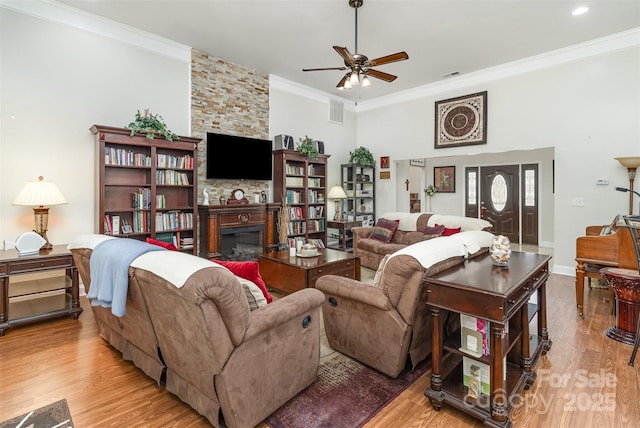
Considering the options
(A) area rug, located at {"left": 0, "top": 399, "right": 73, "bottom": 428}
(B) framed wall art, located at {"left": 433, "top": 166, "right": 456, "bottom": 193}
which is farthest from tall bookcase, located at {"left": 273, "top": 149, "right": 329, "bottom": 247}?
(A) area rug, located at {"left": 0, "top": 399, "right": 73, "bottom": 428}

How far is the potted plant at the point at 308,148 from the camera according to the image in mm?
6102

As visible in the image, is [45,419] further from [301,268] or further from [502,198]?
[502,198]

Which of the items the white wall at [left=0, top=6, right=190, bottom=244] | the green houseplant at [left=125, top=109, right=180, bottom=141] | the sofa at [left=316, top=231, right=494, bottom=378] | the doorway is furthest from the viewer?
the doorway

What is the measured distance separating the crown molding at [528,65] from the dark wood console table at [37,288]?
6.37m

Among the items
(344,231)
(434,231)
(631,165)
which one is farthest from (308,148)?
(631,165)

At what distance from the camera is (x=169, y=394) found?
212 cm

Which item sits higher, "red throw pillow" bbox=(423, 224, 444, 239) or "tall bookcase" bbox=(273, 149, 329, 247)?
"tall bookcase" bbox=(273, 149, 329, 247)

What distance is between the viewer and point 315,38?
4578 mm

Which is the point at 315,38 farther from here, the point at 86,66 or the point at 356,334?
the point at 356,334

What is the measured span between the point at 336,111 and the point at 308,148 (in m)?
1.65

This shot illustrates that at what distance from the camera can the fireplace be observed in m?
5.06

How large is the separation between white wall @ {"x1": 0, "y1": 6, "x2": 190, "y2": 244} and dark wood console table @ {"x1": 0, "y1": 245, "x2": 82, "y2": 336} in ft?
2.35

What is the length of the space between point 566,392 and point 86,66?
5.77 metres

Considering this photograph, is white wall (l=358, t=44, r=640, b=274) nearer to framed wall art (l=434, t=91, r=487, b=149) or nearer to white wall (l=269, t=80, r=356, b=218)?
framed wall art (l=434, t=91, r=487, b=149)
